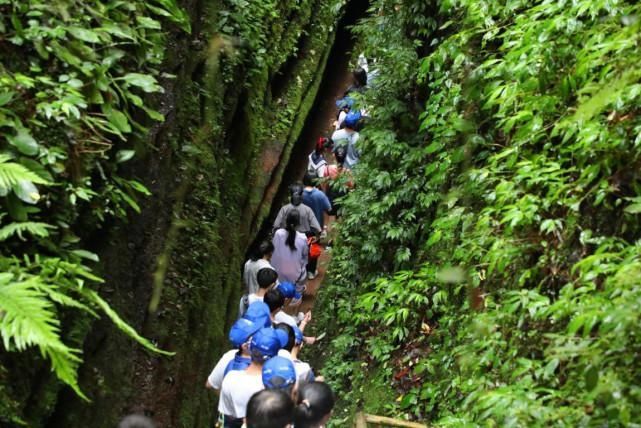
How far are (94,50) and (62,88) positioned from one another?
1.79 feet

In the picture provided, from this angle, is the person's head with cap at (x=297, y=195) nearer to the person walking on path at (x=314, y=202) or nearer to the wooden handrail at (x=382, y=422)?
the person walking on path at (x=314, y=202)

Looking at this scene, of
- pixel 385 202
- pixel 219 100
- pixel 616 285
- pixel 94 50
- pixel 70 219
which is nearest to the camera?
pixel 616 285

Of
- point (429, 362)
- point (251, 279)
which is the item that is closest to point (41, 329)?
point (429, 362)

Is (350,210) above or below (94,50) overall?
below

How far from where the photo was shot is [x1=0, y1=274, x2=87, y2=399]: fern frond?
3.74 meters

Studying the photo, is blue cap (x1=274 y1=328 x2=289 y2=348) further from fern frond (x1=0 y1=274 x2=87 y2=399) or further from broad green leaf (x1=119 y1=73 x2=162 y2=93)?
fern frond (x1=0 y1=274 x2=87 y2=399)

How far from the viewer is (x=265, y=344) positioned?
609 cm

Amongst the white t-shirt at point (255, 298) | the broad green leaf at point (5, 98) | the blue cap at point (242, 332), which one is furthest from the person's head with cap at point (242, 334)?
the broad green leaf at point (5, 98)

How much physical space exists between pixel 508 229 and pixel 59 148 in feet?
9.45

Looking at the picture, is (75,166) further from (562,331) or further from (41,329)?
(562,331)

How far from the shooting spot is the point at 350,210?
32.9 feet

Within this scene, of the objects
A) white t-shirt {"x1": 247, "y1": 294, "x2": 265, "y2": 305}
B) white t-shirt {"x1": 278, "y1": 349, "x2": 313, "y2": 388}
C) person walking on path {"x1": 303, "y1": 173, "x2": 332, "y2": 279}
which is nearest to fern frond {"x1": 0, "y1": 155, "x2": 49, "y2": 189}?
white t-shirt {"x1": 278, "y1": 349, "x2": 313, "y2": 388}

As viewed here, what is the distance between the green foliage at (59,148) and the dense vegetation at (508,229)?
7.49 feet

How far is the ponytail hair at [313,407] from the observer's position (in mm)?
5465
